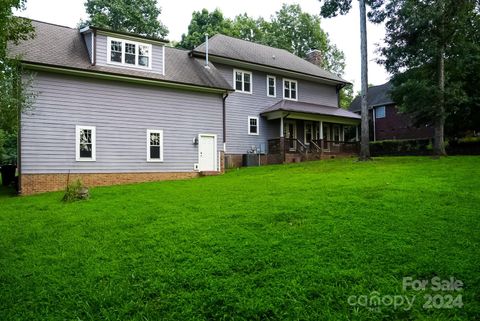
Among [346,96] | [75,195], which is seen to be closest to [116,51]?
[75,195]

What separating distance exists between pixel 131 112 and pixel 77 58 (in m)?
2.96

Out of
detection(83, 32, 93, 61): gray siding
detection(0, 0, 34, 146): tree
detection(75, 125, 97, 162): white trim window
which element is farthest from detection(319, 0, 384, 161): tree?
detection(0, 0, 34, 146): tree

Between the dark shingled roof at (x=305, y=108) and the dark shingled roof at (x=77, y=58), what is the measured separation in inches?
176

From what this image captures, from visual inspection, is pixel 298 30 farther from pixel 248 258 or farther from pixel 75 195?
pixel 248 258

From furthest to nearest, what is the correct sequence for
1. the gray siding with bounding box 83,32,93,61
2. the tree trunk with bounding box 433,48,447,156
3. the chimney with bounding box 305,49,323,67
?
the chimney with bounding box 305,49,323,67 → the tree trunk with bounding box 433,48,447,156 → the gray siding with bounding box 83,32,93,61

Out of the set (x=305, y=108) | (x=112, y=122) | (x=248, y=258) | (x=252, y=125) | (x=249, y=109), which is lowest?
(x=248, y=258)

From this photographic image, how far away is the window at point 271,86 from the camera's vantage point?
2314cm

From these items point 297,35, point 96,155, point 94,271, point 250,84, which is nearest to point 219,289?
point 94,271

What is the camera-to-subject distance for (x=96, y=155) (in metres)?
14.5

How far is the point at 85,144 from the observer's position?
562 inches

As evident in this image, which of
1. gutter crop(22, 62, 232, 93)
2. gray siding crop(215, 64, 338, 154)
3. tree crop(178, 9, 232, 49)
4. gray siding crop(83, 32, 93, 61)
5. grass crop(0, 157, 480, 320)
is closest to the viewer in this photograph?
grass crop(0, 157, 480, 320)

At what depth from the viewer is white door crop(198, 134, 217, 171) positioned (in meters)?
17.4

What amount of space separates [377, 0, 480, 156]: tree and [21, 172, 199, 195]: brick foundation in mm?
11415

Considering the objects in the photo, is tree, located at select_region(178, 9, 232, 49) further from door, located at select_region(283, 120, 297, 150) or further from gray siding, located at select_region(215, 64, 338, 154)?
door, located at select_region(283, 120, 297, 150)
